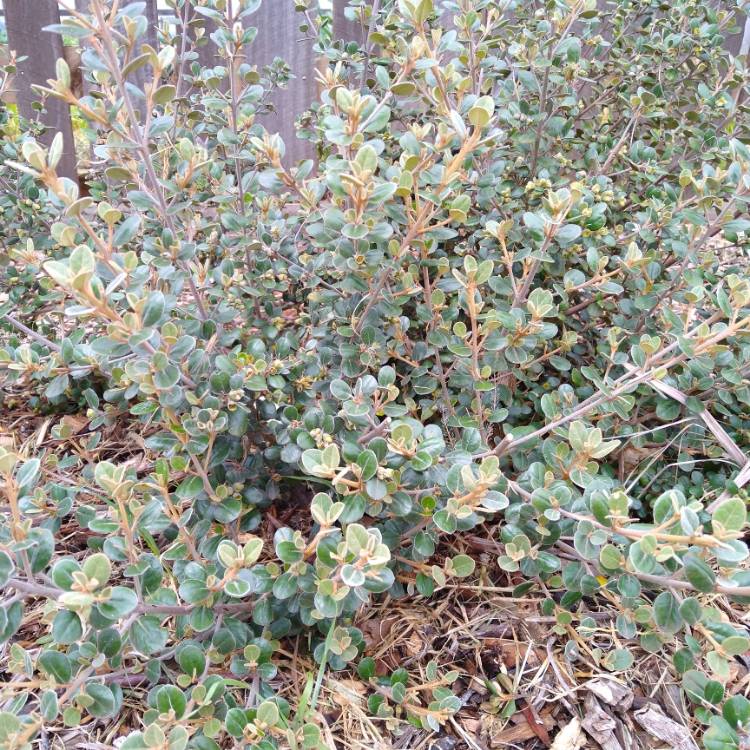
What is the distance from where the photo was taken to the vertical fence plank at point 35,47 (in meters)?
3.05

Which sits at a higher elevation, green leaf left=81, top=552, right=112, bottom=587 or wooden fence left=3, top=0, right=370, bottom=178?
wooden fence left=3, top=0, right=370, bottom=178

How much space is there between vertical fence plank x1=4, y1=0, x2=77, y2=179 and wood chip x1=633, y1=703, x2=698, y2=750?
336cm

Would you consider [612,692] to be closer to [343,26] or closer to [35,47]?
[343,26]

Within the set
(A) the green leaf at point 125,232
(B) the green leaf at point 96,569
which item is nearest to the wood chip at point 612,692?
(B) the green leaf at point 96,569

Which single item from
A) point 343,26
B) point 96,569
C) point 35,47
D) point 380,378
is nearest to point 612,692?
point 380,378

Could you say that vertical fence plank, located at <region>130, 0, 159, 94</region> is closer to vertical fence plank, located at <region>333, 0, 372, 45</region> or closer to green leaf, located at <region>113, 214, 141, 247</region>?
vertical fence plank, located at <region>333, 0, 372, 45</region>

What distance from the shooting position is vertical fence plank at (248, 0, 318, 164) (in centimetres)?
336

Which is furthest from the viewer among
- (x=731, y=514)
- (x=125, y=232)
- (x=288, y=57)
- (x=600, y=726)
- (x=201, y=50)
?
(x=288, y=57)

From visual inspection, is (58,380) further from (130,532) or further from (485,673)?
(485,673)

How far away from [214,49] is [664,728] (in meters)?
3.53

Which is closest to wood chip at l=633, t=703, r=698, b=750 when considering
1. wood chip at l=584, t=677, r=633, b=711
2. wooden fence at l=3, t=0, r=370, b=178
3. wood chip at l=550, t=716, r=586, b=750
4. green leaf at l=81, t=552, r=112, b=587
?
wood chip at l=584, t=677, r=633, b=711

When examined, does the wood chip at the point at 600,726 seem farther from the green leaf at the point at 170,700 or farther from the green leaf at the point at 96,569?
the green leaf at the point at 96,569

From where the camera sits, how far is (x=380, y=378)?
4.31ft

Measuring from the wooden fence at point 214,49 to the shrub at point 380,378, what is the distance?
60.8 inches
